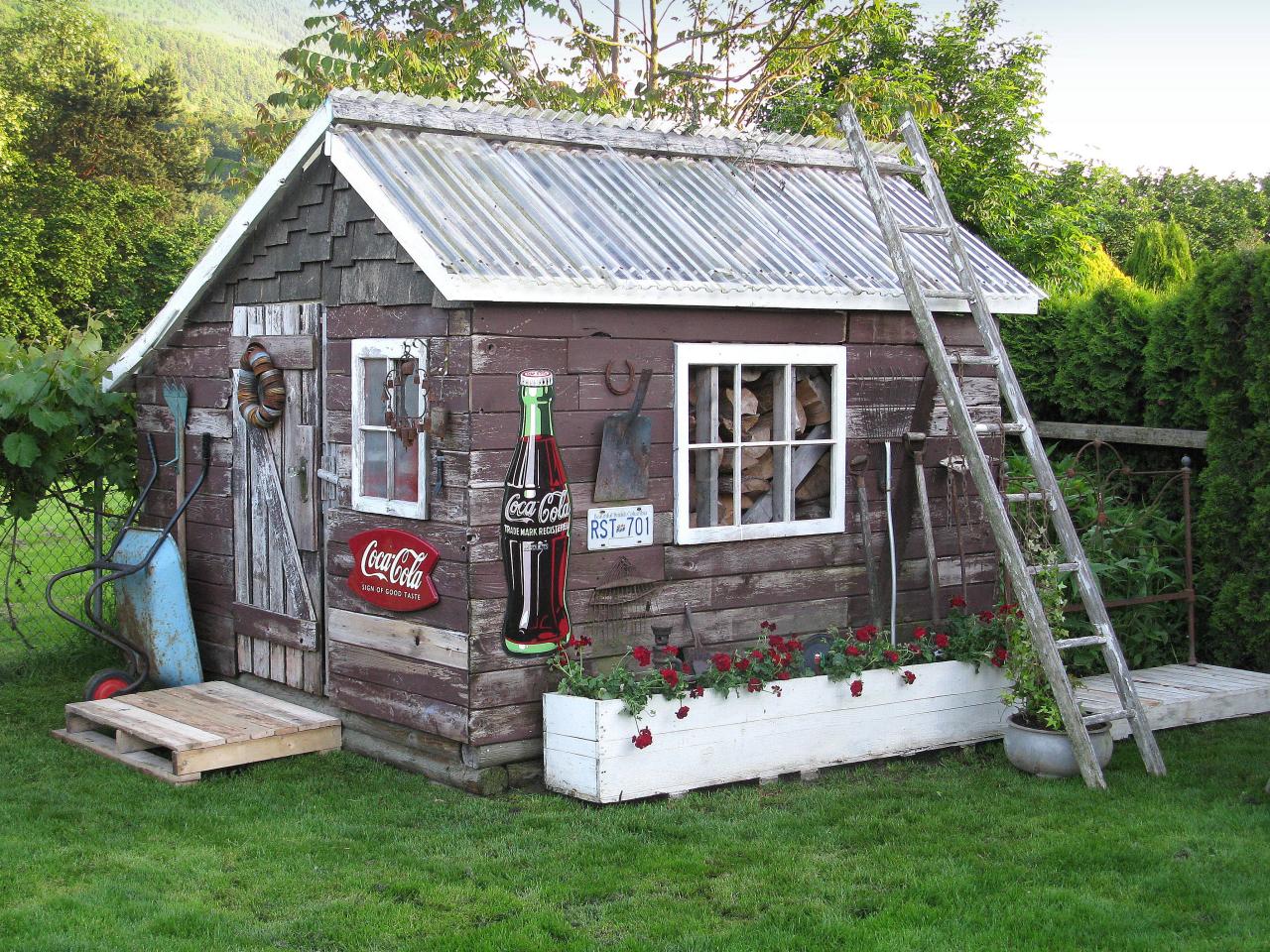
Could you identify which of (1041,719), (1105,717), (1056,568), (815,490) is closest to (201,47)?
(815,490)

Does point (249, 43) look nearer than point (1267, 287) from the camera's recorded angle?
No

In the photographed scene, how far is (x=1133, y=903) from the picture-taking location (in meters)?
5.00

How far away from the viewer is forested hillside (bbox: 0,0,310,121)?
9500 centimetres

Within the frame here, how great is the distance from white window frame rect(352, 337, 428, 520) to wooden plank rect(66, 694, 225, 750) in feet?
4.58

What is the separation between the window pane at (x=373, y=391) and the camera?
22.7 feet

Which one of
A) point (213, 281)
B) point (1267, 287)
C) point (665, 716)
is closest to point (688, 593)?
point (665, 716)

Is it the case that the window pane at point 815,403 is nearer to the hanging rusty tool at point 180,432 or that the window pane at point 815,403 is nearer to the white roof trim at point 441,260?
the white roof trim at point 441,260

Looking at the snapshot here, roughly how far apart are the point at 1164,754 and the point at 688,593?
105 inches

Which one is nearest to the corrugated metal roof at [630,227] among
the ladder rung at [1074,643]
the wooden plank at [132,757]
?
the ladder rung at [1074,643]

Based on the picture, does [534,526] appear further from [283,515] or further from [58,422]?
[58,422]

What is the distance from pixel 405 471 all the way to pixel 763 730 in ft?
7.24

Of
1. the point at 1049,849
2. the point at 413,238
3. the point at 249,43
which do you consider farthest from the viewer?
the point at 249,43

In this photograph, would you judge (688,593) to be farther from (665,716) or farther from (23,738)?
(23,738)

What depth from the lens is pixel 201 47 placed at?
107750 mm
